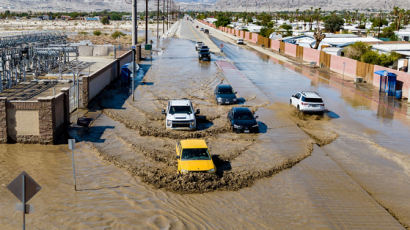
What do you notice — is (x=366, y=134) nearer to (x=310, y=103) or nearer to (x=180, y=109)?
(x=310, y=103)

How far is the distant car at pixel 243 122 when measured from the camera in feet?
80.0

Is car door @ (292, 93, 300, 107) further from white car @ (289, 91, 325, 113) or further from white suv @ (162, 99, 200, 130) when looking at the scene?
white suv @ (162, 99, 200, 130)

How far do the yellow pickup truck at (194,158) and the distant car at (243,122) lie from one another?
20.1 feet

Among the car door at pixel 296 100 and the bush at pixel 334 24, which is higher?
the bush at pixel 334 24

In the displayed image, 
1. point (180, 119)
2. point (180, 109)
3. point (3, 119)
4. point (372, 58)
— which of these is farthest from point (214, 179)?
point (372, 58)

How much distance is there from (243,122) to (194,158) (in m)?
7.62

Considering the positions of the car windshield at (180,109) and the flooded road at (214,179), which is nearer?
the flooded road at (214,179)

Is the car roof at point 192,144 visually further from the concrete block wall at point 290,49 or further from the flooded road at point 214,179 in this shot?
the concrete block wall at point 290,49

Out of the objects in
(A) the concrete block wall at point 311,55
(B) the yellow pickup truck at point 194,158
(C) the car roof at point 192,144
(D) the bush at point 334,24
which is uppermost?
(D) the bush at point 334,24

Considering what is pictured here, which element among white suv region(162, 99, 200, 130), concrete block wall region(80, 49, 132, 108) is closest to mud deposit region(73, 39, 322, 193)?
white suv region(162, 99, 200, 130)

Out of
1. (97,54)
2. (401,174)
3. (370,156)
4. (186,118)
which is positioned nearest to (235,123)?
(186,118)

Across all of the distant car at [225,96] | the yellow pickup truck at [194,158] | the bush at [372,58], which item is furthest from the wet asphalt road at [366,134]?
the bush at [372,58]

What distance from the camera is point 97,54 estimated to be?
62.0m

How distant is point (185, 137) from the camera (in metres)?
23.2
